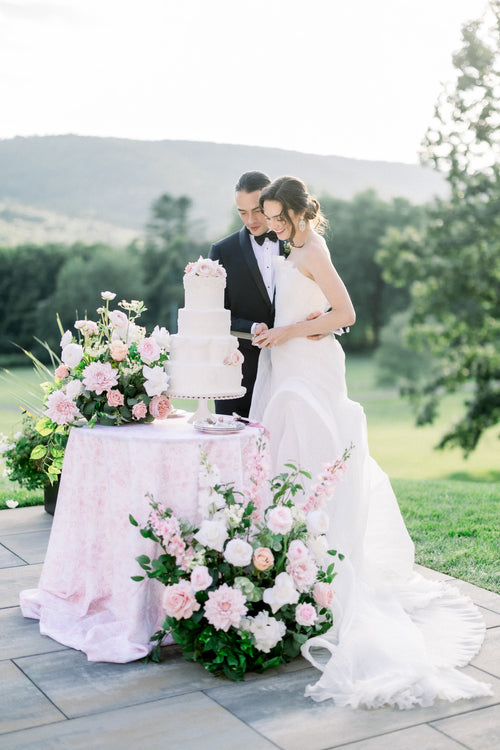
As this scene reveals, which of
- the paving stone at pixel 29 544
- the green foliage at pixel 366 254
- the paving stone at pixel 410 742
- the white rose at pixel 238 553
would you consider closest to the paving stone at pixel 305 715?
the paving stone at pixel 410 742

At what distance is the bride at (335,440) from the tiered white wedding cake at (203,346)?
322mm

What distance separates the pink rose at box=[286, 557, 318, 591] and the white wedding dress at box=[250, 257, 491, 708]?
0.88ft

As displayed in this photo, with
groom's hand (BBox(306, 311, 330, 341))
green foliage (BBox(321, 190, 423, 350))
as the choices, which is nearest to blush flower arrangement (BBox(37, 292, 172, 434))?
groom's hand (BBox(306, 311, 330, 341))

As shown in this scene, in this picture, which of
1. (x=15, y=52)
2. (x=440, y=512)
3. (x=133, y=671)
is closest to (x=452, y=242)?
(x=440, y=512)

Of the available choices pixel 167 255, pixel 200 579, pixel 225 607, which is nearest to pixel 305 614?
pixel 225 607

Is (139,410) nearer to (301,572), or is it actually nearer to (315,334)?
(315,334)

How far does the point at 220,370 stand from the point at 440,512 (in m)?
2.87

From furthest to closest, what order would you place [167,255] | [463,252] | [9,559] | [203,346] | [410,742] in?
[167,255] < [463,252] < [9,559] < [203,346] < [410,742]

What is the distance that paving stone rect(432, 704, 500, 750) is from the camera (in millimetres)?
2754

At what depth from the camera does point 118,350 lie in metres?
3.75

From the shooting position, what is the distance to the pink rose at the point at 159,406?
12.3 ft

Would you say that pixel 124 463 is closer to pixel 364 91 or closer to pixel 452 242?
pixel 452 242

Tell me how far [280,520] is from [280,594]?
28cm

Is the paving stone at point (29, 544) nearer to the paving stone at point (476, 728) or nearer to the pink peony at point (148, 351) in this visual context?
the pink peony at point (148, 351)
